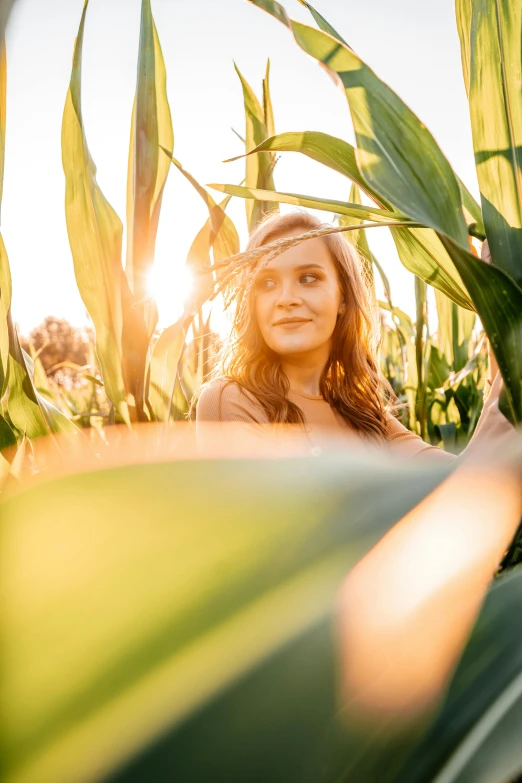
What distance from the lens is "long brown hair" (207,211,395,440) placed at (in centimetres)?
90

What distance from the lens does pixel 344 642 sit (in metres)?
0.12

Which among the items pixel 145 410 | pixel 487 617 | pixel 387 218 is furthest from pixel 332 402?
pixel 487 617

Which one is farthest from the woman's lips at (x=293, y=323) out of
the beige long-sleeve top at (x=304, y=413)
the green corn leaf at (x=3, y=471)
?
the green corn leaf at (x=3, y=471)

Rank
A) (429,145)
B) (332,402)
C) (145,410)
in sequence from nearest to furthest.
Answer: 1. (429,145)
2. (145,410)
3. (332,402)

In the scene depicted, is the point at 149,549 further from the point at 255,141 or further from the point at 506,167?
the point at 255,141

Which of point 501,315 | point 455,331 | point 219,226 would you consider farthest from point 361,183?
point 455,331

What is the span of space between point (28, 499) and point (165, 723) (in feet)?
0.16

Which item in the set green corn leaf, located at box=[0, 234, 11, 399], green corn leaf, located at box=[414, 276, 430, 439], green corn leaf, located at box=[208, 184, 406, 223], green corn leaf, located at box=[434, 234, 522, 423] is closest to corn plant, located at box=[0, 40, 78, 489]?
green corn leaf, located at box=[0, 234, 11, 399]

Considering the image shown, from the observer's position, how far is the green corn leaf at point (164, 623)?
0.10m

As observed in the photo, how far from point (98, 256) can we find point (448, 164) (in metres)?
0.43

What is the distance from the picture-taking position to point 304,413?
891 mm

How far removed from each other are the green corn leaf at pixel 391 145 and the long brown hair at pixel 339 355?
1.92ft

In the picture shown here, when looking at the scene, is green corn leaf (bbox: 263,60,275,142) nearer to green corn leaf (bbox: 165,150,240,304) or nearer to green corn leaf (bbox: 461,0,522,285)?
green corn leaf (bbox: 165,150,240,304)

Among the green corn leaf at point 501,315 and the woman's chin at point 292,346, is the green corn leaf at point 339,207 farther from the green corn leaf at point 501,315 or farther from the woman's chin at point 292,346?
the woman's chin at point 292,346
